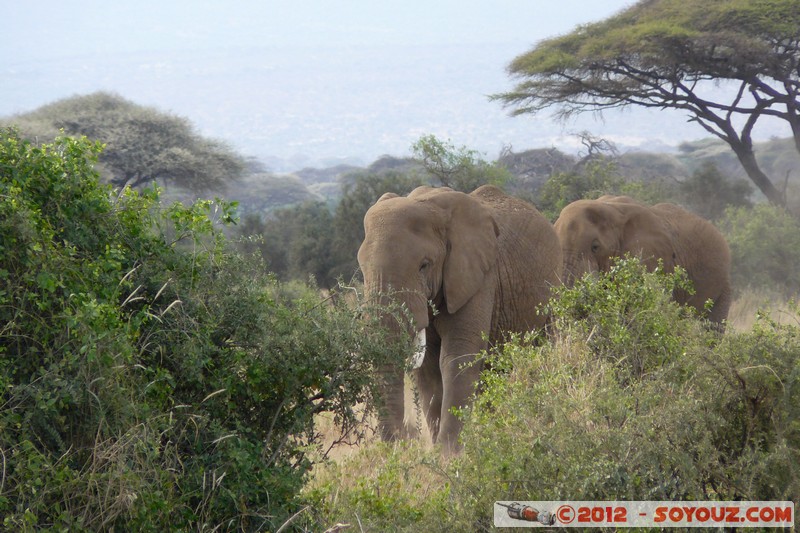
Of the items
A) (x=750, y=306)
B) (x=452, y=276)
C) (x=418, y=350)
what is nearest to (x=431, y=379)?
(x=452, y=276)

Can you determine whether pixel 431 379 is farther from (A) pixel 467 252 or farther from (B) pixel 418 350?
(B) pixel 418 350

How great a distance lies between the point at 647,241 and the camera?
1170cm

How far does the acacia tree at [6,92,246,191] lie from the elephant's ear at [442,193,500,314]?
1374 centimetres

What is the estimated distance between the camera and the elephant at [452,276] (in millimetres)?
7367

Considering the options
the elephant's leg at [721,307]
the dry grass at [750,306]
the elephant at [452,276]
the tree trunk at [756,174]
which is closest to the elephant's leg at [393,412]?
the elephant at [452,276]

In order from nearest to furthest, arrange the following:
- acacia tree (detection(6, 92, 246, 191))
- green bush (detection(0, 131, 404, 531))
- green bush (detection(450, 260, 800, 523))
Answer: green bush (detection(0, 131, 404, 531))
green bush (detection(450, 260, 800, 523))
acacia tree (detection(6, 92, 246, 191))

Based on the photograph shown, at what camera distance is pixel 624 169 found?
93.3 feet

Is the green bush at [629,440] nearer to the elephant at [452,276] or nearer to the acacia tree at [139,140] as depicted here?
the elephant at [452,276]

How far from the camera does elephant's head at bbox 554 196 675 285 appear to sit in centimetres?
1106

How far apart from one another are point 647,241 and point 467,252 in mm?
4267

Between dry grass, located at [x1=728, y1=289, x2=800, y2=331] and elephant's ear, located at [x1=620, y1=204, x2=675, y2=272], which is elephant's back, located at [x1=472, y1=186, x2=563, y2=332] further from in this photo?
dry grass, located at [x1=728, y1=289, x2=800, y2=331]

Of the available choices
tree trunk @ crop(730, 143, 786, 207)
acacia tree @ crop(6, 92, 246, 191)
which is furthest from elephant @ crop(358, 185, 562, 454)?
tree trunk @ crop(730, 143, 786, 207)

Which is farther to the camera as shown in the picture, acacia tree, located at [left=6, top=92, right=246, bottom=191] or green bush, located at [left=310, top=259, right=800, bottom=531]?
acacia tree, located at [left=6, top=92, right=246, bottom=191]

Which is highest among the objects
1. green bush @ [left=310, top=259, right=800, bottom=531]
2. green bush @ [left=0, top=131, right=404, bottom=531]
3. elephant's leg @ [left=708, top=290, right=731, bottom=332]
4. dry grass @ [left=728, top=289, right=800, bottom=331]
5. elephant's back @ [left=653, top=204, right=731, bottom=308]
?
green bush @ [left=0, top=131, right=404, bottom=531]
